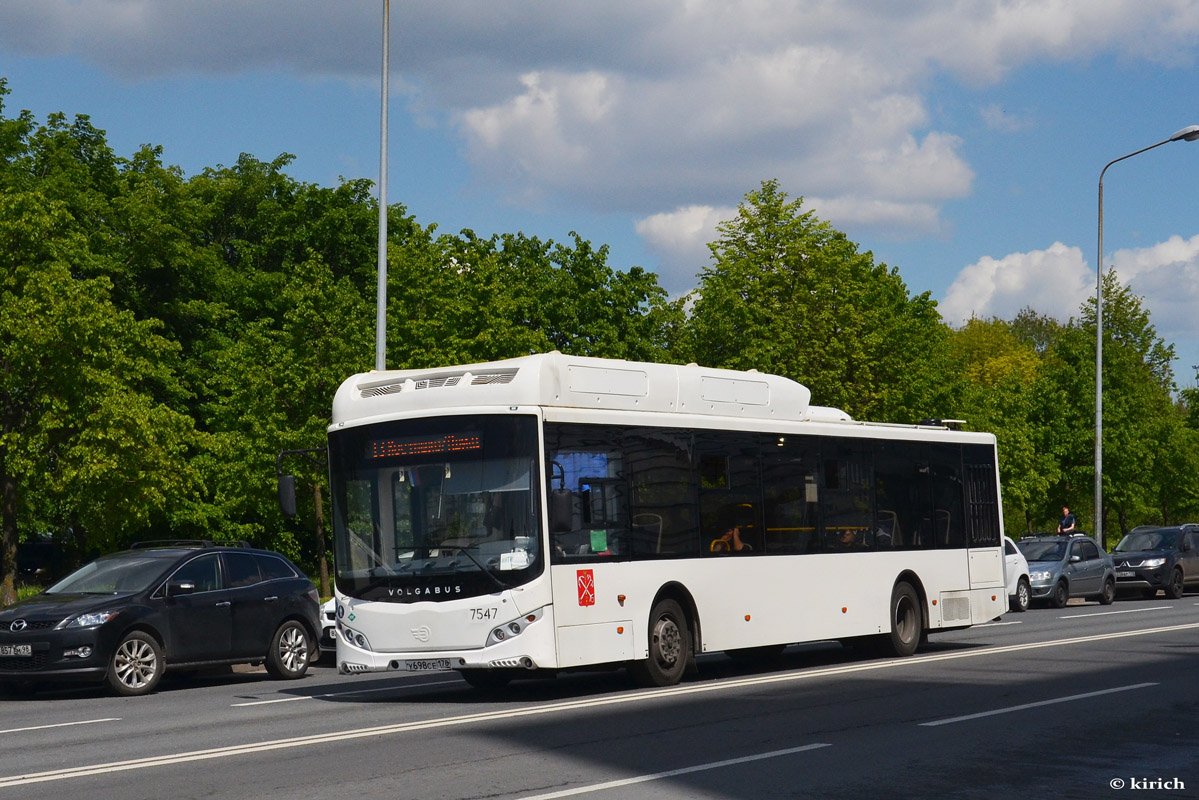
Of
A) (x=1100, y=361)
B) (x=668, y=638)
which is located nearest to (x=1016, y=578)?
(x=1100, y=361)

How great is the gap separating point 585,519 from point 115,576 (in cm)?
646

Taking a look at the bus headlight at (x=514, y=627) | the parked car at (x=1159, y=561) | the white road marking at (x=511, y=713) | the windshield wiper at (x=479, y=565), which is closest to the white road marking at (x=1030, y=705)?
the white road marking at (x=511, y=713)

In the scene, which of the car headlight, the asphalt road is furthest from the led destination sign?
the car headlight

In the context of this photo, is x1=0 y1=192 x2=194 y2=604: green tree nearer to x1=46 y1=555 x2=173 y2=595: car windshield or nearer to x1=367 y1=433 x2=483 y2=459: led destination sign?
x1=46 y1=555 x2=173 y2=595: car windshield

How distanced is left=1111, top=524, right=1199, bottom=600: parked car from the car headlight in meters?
27.8

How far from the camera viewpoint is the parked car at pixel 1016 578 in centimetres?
3244

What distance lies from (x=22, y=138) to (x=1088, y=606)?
119ft

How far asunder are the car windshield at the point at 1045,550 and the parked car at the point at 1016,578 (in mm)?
1192

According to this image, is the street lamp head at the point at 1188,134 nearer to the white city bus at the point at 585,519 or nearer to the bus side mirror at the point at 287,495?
the white city bus at the point at 585,519

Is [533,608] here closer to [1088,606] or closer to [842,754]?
[842,754]

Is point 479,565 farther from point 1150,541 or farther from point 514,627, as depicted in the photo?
point 1150,541

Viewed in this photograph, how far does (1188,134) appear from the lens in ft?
134

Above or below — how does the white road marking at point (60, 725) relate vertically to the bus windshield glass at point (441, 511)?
below

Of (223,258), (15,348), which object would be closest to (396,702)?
(15,348)
